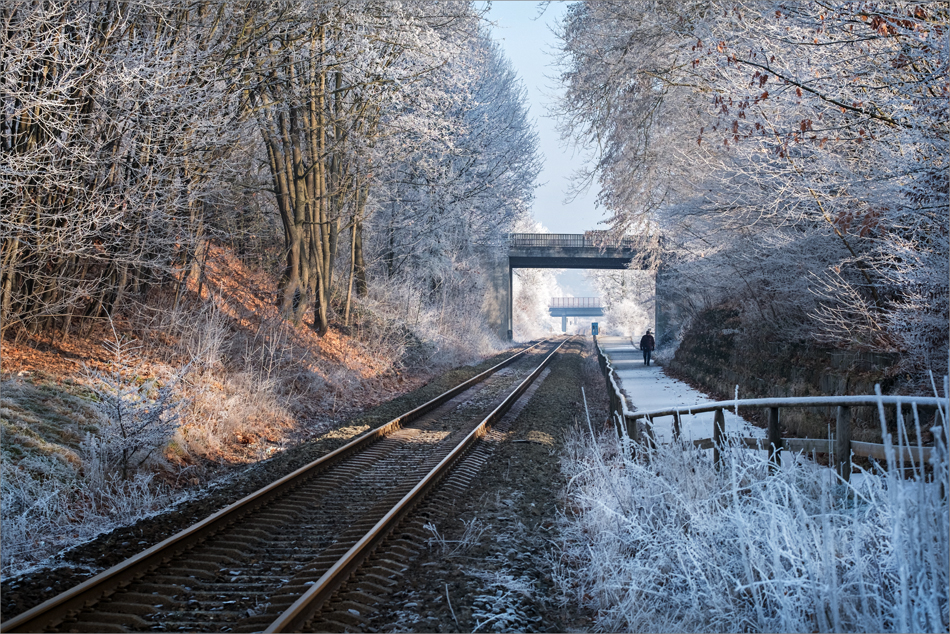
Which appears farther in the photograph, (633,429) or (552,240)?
(552,240)

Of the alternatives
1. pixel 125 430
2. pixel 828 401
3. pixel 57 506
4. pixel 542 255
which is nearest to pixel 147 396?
pixel 125 430

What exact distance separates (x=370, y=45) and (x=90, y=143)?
874 centimetres

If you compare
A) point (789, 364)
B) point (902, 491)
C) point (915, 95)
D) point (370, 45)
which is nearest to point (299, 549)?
point (902, 491)

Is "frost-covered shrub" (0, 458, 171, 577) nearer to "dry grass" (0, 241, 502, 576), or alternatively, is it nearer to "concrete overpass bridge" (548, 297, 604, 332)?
"dry grass" (0, 241, 502, 576)

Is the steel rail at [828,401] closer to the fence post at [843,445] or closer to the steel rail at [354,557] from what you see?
the fence post at [843,445]

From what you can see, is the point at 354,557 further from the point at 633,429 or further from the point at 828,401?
the point at 633,429

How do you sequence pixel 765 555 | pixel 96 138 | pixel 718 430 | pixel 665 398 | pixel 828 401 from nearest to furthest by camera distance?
1. pixel 765 555
2. pixel 828 401
3. pixel 718 430
4. pixel 96 138
5. pixel 665 398

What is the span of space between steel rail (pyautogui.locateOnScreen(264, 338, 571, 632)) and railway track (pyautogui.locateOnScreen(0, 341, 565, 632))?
0.01 metres

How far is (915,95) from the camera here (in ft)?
24.0

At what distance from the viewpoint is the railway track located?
5.03 m

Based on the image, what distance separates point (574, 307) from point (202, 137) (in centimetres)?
12358

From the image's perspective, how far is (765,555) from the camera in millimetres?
4625

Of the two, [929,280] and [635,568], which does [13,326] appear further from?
[929,280]

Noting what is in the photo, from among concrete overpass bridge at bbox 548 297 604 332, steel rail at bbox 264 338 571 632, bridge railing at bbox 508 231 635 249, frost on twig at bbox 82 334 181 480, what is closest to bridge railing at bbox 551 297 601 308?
concrete overpass bridge at bbox 548 297 604 332
